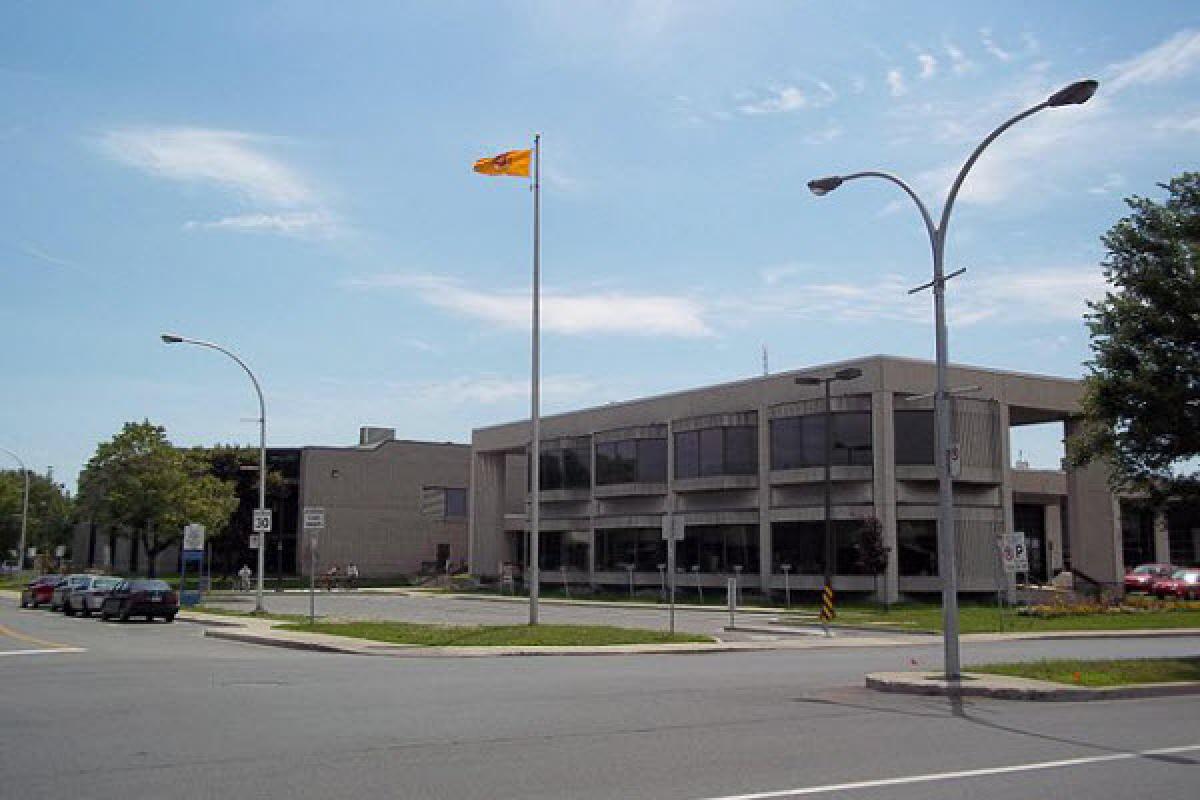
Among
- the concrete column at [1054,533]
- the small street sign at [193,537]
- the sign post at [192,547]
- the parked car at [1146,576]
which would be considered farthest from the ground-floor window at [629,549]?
the concrete column at [1054,533]

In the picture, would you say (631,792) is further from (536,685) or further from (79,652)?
(79,652)

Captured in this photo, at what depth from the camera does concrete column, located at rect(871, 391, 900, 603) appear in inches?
1772

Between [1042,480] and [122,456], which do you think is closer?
[1042,480]

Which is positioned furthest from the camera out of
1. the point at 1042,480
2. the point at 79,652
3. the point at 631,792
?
the point at 1042,480

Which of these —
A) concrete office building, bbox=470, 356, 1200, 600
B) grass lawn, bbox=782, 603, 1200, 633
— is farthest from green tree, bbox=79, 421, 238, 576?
grass lawn, bbox=782, 603, 1200, 633

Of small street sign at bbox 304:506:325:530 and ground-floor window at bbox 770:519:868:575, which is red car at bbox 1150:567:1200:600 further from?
small street sign at bbox 304:506:325:530

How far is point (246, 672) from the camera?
60.4 ft

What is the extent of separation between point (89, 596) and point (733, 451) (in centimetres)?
2704

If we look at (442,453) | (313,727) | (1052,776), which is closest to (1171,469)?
(1052,776)

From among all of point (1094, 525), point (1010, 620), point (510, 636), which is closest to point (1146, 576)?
point (1094, 525)

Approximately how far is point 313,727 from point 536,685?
530 cm

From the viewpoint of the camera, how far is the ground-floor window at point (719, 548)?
50844 mm

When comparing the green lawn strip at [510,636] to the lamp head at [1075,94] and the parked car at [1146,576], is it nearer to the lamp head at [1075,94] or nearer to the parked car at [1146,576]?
the lamp head at [1075,94]

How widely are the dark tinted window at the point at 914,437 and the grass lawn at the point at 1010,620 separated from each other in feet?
21.9
